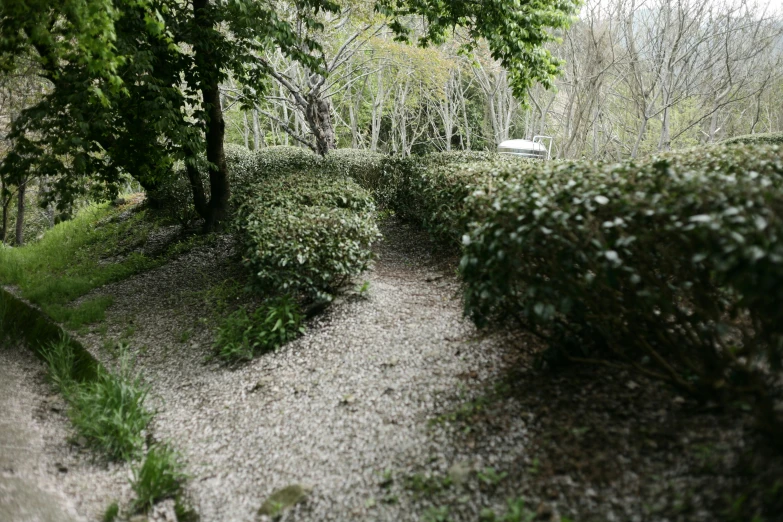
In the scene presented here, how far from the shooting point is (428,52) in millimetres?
13977

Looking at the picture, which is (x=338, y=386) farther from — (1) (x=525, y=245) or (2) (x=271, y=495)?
(1) (x=525, y=245)

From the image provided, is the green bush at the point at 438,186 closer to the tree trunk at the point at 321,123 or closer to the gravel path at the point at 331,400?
the gravel path at the point at 331,400

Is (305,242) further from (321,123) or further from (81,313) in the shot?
(321,123)

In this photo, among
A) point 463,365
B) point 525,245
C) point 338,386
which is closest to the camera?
point 525,245

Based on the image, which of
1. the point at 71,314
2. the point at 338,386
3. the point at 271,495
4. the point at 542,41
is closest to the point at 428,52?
the point at 542,41

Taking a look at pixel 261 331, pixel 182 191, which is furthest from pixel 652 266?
pixel 182 191

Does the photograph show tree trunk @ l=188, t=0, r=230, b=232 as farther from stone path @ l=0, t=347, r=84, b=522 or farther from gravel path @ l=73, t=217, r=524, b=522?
stone path @ l=0, t=347, r=84, b=522

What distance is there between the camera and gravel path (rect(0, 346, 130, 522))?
3379 millimetres

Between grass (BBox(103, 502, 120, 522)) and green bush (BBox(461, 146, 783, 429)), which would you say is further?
grass (BBox(103, 502, 120, 522))

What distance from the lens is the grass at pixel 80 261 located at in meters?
7.16

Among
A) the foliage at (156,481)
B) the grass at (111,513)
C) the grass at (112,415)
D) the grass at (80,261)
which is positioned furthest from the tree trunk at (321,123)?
the grass at (111,513)

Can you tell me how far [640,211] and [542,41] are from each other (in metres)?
5.89

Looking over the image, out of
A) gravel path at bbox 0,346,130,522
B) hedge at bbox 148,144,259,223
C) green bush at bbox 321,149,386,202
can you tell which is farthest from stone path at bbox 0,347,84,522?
green bush at bbox 321,149,386,202

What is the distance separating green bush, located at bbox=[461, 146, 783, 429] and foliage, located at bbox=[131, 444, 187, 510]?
2251mm
